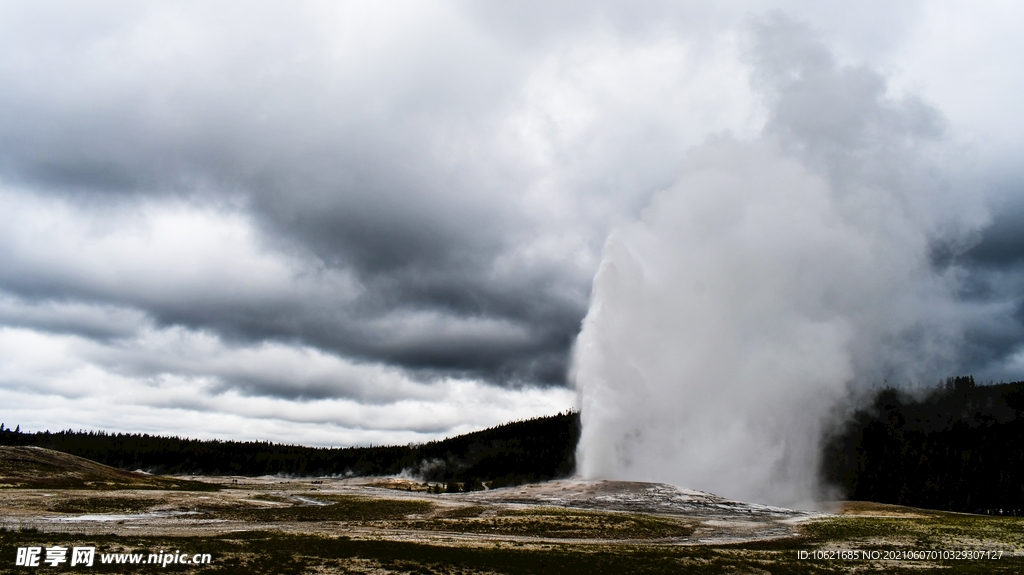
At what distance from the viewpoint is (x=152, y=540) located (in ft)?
117

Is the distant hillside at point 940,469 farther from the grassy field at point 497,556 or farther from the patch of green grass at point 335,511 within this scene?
the patch of green grass at point 335,511

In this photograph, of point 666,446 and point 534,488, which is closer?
point 534,488

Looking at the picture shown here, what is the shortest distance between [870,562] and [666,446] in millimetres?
81769

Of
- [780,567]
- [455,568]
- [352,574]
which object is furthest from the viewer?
[780,567]

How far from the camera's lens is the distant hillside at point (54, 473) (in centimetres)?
8928

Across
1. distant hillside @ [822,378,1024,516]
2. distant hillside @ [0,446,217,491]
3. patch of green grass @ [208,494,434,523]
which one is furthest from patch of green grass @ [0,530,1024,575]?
distant hillside @ [822,378,1024,516]

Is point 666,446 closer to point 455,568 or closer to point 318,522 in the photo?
point 318,522

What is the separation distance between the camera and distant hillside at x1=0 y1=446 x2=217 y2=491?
89.3m

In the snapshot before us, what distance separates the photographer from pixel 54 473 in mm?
103875

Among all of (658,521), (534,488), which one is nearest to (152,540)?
(658,521)

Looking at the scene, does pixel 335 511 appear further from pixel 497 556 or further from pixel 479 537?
pixel 497 556

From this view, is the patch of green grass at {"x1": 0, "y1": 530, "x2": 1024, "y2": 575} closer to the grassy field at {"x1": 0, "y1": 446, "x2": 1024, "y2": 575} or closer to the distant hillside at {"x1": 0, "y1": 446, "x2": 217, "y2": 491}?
the grassy field at {"x1": 0, "y1": 446, "x2": 1024, "y2": 575}

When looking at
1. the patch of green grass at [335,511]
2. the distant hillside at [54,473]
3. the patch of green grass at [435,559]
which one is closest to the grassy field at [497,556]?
the patch of green grass at [435,559]

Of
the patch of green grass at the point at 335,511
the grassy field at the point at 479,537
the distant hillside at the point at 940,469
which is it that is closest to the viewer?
the grassy field at the point at 479,537
